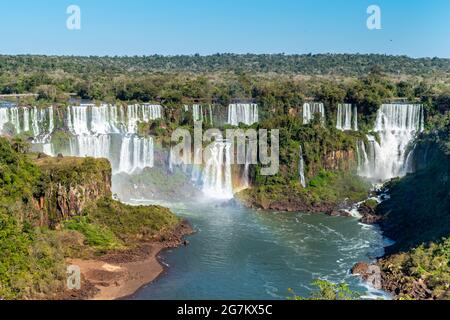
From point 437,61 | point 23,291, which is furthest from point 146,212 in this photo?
point 437,61

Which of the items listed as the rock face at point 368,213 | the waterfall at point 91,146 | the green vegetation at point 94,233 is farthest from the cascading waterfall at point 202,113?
the green vegetation at point 94,233

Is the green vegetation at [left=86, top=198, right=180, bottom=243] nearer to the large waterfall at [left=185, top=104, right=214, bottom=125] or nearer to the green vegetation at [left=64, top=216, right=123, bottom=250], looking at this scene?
the green vegetation at [left=64, top=216, right=123, bottom=250]

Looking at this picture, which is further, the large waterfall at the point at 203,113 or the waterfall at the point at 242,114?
the waterfall at the point at 242,114

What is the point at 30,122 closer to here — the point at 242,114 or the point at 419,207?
the point at 242,114

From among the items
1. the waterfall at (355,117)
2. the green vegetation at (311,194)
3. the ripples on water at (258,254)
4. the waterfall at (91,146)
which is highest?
the waterfall at (355,117)

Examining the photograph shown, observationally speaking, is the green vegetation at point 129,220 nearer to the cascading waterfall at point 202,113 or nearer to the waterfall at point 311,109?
the cascading waterfall at point 202,113

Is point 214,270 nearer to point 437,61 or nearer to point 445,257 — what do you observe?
point 445,257
